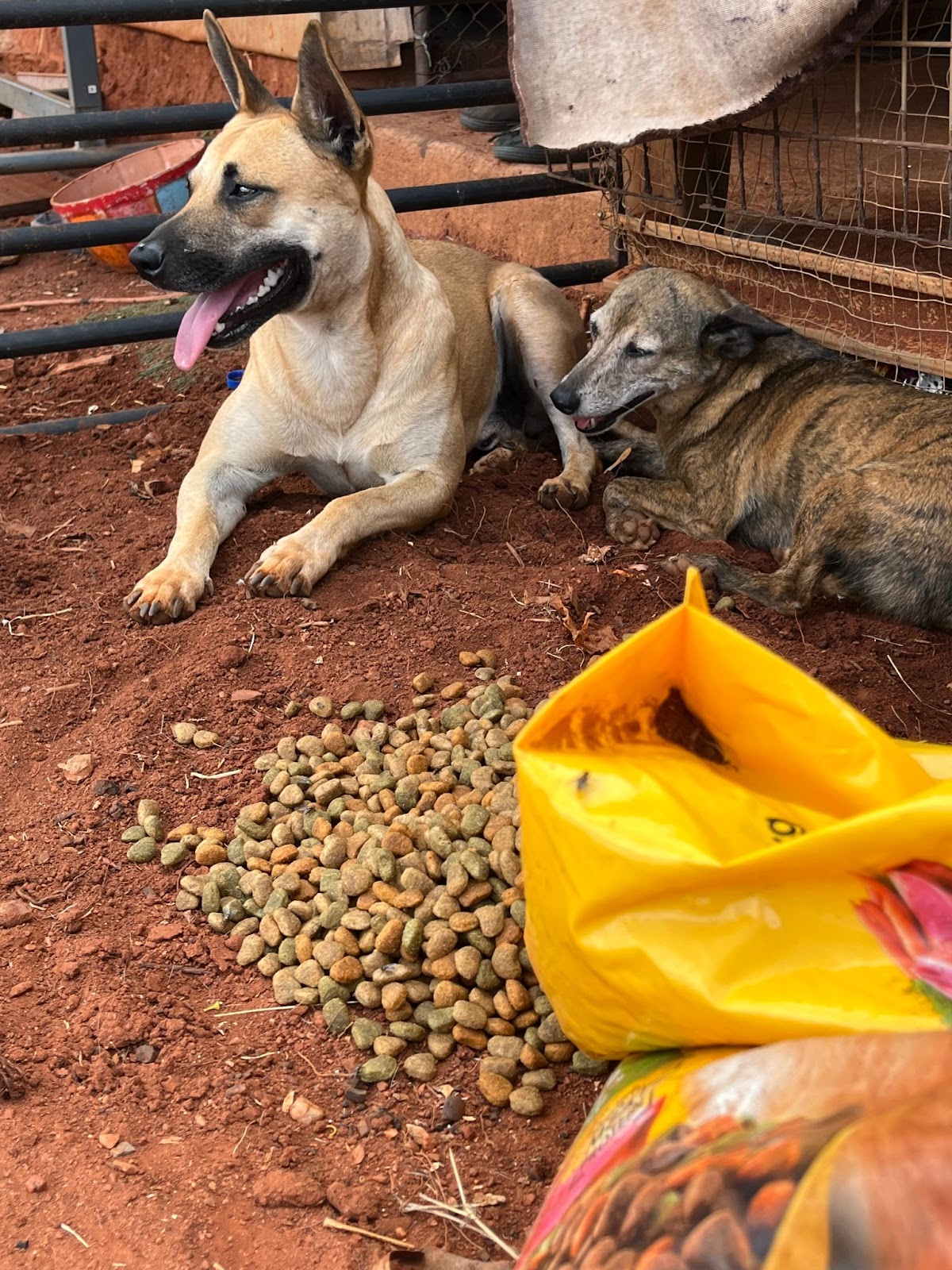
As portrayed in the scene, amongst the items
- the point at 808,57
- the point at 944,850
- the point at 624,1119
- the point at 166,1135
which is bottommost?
the point at 166,1135

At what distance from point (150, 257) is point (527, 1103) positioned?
2.49 meters

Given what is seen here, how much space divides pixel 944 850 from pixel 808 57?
102 inches

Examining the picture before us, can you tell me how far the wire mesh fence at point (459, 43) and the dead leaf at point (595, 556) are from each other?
13.3 ft

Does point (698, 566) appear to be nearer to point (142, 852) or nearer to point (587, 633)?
point (587, 633)

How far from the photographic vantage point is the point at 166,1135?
1966 mm

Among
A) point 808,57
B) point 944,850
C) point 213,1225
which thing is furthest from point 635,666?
point 808,57

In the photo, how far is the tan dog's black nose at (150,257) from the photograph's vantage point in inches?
135

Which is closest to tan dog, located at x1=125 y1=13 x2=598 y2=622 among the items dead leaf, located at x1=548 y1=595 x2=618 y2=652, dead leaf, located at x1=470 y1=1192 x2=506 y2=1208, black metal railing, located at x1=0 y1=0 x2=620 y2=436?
black metal railing, located at x1=0 y1=0 x2=620 y2=436

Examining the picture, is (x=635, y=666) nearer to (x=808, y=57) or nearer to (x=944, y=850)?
(x=944, y=850)

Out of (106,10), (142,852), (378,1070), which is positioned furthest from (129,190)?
(378,1070)

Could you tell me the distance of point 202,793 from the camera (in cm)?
274

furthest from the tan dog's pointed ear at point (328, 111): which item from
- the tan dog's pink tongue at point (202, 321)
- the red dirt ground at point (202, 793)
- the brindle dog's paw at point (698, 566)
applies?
the brindle dog's paw at point (698, 566)

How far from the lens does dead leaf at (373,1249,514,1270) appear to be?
5.61 feet

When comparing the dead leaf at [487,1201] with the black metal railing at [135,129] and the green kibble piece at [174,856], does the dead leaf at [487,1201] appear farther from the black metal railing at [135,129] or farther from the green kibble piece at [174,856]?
the black metal railing at [135,129]
